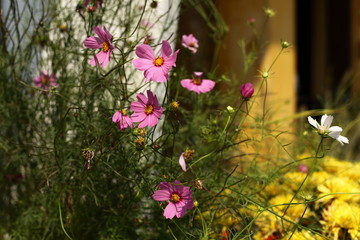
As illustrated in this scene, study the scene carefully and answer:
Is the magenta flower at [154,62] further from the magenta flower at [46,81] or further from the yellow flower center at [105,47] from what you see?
the magenta flower at [46,81]

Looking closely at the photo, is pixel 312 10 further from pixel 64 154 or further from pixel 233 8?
pixel 64 154

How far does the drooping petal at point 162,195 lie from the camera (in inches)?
33.3

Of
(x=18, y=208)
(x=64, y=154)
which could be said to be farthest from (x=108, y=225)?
(x=18, y=208)

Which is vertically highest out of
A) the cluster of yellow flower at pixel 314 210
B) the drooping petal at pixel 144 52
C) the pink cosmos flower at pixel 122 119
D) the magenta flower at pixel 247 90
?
the drooping petal at pixel 144 52

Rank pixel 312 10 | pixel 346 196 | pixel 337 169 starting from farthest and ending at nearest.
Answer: pixel 312 10
pixel 337 169
pixel 346 196

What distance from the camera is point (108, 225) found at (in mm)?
1073

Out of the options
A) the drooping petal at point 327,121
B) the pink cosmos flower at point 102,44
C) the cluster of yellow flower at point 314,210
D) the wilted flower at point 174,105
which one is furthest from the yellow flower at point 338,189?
the pink cosmos flower at point 102,44

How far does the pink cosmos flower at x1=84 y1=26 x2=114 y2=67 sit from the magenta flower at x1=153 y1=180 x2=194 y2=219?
224mm

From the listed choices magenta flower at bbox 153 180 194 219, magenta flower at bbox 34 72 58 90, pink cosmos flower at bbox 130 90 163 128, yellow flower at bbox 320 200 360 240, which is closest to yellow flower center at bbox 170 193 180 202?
magenta flower at bbox 153 180 194 219

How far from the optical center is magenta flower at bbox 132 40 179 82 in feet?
2.72

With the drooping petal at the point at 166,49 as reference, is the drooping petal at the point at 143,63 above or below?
below

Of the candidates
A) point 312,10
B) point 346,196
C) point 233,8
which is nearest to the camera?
point 346,196

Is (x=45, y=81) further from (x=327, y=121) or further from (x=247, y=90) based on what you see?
(x=327, y=121)

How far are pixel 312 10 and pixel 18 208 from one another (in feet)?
12.1
